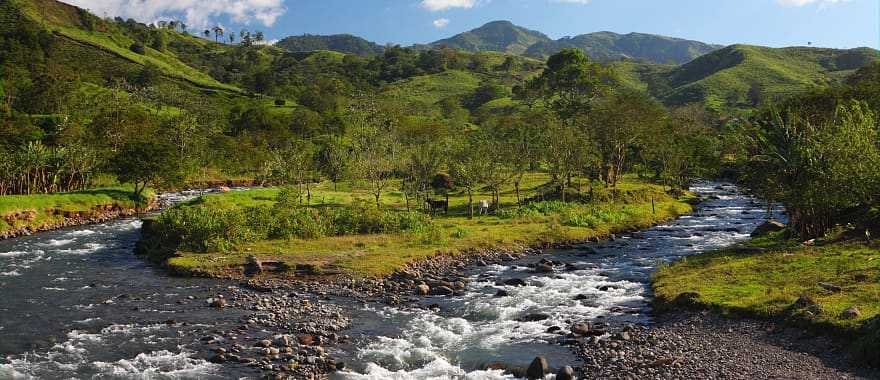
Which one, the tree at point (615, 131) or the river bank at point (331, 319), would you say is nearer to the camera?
the river bank at point (331, 319)

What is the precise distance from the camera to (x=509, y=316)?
33844 millimetres

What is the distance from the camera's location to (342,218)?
55.7 metres

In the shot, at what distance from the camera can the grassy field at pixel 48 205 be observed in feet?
195

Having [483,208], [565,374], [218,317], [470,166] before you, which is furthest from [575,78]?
[565,374]

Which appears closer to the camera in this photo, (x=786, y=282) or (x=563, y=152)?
(x=786, y=282)

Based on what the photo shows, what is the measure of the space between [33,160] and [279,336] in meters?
61.9

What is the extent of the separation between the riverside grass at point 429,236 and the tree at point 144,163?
10325 mm

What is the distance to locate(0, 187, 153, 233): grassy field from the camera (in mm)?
59388

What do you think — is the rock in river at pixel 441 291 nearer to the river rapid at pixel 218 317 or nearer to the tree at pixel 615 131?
the river rapid at pixel 218 317

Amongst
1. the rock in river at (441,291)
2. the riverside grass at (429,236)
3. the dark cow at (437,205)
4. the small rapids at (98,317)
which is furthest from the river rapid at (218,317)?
the dark cow at (437,205)

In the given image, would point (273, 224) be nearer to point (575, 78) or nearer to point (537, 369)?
point (537, 369)

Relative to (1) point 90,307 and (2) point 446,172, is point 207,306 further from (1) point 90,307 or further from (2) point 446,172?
(2) point 446,172

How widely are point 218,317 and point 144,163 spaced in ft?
163

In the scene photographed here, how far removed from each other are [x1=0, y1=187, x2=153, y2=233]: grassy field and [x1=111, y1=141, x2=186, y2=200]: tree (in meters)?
3.09
